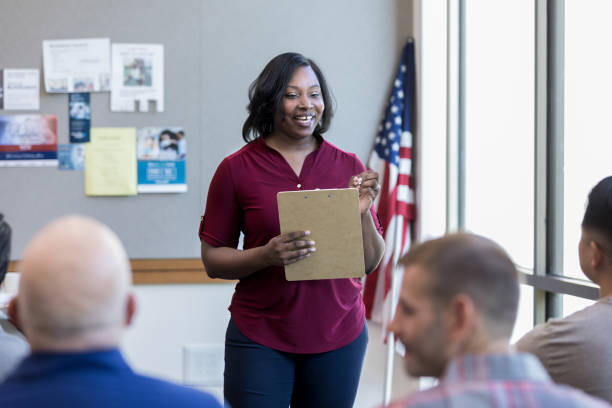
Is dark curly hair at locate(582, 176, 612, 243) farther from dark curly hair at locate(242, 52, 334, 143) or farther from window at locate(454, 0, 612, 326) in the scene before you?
dark curly hair at locate(242, 52, 334, 143)

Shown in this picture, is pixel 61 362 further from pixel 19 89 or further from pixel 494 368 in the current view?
pixel 19 89

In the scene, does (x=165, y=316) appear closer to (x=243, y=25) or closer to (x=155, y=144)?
(x=155, y=144)

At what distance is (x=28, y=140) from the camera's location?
10.5 ft

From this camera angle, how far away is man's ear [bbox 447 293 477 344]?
2.98 feet

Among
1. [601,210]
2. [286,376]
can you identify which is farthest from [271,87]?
[601,210]

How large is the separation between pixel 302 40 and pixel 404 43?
1.77ft

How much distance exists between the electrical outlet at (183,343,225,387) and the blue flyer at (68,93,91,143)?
1162 mm

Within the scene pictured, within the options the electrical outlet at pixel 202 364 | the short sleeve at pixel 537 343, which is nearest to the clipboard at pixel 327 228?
the short sleeve at pixel 537 343

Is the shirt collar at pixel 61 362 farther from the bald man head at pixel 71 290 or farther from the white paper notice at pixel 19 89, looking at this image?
the white paper notice at pixel 19 89

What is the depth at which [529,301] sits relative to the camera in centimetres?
269

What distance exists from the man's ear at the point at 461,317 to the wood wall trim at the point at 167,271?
2.43m

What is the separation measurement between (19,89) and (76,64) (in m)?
0.30

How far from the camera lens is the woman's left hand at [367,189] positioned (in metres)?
1.89

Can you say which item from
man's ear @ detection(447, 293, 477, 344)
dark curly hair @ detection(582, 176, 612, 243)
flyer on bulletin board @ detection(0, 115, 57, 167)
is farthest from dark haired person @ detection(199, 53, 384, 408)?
flyer on bulletin board @ detection(0, 115, 57, 167)
